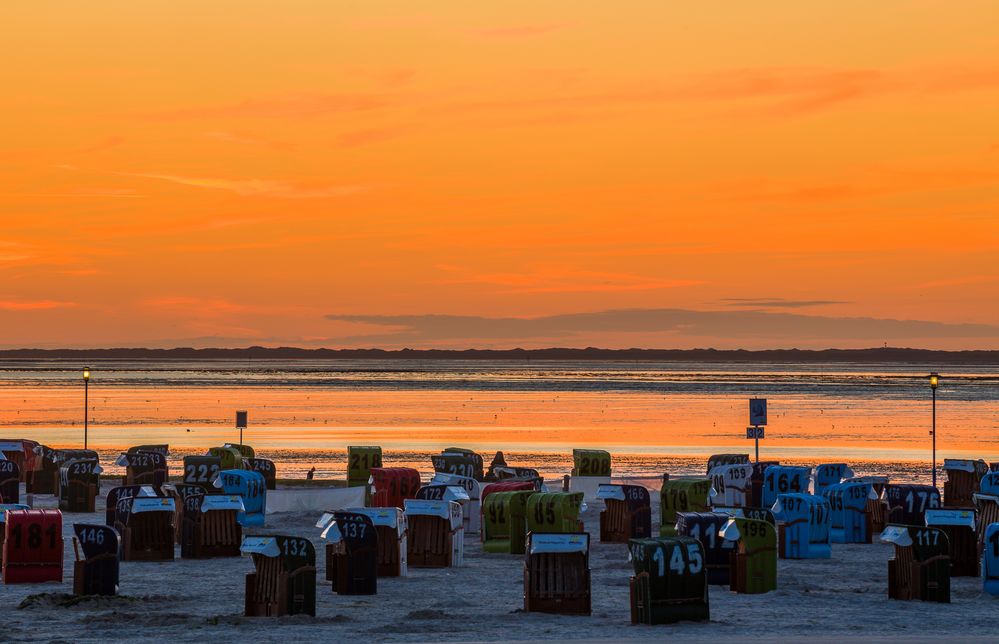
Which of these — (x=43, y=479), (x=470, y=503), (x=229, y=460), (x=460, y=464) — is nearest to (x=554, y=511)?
(x=470, y=503)

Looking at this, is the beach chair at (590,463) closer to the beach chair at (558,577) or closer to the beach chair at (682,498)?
the beach chair at (682,498)

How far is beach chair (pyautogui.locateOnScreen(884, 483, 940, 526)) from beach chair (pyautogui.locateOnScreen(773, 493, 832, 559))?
13.6 feet

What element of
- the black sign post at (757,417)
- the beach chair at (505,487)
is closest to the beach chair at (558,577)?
the beach chair at (505,487)

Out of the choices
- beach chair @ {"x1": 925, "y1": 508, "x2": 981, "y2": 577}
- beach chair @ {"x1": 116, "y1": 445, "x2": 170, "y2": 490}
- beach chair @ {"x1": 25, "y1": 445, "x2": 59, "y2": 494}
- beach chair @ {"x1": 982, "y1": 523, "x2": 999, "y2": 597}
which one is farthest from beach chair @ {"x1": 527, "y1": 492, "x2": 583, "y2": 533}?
beach chair @ {"x1": 25, "y1": 445, "x2": 59, "y2": 494}

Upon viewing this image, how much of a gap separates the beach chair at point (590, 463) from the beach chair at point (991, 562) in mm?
23443

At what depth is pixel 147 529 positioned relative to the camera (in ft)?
104

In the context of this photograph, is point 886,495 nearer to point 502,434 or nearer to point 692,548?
point 692,548

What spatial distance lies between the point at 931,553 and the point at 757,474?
2004cm

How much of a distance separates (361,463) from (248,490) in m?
10.5

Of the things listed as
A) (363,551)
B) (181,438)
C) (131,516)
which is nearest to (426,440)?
(181,438)

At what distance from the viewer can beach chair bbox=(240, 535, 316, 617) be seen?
23156mm

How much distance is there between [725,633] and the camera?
21.8 meters

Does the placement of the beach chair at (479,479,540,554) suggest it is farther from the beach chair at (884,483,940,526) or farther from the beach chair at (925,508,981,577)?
the beach chair at (925,508,981,577)

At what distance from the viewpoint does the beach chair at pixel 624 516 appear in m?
35.7
